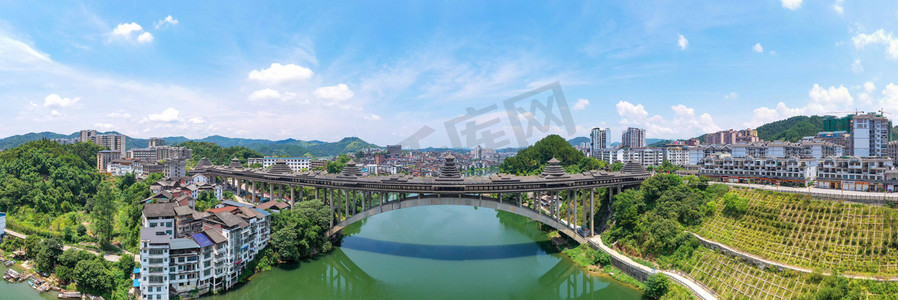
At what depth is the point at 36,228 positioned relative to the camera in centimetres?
2386

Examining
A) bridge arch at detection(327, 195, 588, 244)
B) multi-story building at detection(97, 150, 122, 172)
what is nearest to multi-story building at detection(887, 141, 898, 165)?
bridge arch at detection(327, 195, 588, 244)

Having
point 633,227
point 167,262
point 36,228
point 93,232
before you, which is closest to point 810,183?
point 633,227

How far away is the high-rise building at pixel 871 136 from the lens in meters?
32.1

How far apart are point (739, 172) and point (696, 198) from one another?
7.80m

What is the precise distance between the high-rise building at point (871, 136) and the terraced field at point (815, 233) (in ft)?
74.4

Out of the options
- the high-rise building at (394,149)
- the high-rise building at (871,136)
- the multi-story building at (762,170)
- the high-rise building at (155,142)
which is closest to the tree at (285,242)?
the multi-story building at (762,170)

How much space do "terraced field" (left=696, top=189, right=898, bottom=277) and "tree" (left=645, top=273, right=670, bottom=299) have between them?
3.41 metres

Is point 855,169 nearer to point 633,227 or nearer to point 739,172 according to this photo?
point 739,172

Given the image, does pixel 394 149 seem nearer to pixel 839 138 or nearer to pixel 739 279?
pixel 839 138

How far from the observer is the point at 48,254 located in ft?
61.4

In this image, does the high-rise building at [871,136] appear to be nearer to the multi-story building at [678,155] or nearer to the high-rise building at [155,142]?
the multi-story building at [678,155]

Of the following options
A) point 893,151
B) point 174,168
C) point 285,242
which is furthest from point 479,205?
point 174,168

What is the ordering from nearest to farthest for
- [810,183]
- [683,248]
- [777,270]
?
[777,270], [683,248], [810,183]

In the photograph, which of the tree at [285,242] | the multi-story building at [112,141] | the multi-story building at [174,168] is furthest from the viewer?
the multi-story building at [112,141]
